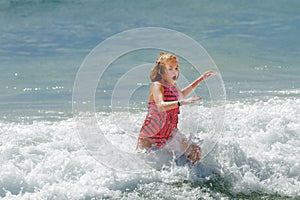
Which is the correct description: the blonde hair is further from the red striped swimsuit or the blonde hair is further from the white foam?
the white foam

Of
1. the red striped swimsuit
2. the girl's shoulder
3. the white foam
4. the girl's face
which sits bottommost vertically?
the white foam

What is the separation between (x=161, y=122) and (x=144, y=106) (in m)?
3.11

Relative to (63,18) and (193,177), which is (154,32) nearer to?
(63,18)

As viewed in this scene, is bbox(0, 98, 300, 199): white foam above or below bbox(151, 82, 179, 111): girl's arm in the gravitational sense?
below

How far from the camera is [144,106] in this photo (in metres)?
8.21

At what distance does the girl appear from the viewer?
5102 millimetres

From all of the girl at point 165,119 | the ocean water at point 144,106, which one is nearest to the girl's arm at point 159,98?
the girl at point 165,119

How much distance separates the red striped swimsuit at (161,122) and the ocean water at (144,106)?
276 millimetres

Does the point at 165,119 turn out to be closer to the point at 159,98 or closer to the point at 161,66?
the point at 159,98

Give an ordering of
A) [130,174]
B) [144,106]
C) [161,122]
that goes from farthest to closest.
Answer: [144,106] < [161,122] < [130,174]

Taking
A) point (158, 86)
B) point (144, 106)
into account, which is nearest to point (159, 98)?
point (158, 86)

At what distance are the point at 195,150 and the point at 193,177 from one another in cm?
32

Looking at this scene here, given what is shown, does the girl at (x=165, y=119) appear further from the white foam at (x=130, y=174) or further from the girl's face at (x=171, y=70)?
the white foam at (x=130, y=174)

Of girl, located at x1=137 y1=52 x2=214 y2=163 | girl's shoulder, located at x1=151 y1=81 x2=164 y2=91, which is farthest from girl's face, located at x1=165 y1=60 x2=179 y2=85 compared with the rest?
girl's shoulder, located at x1=151 y1=81 x2=164 y2=91
